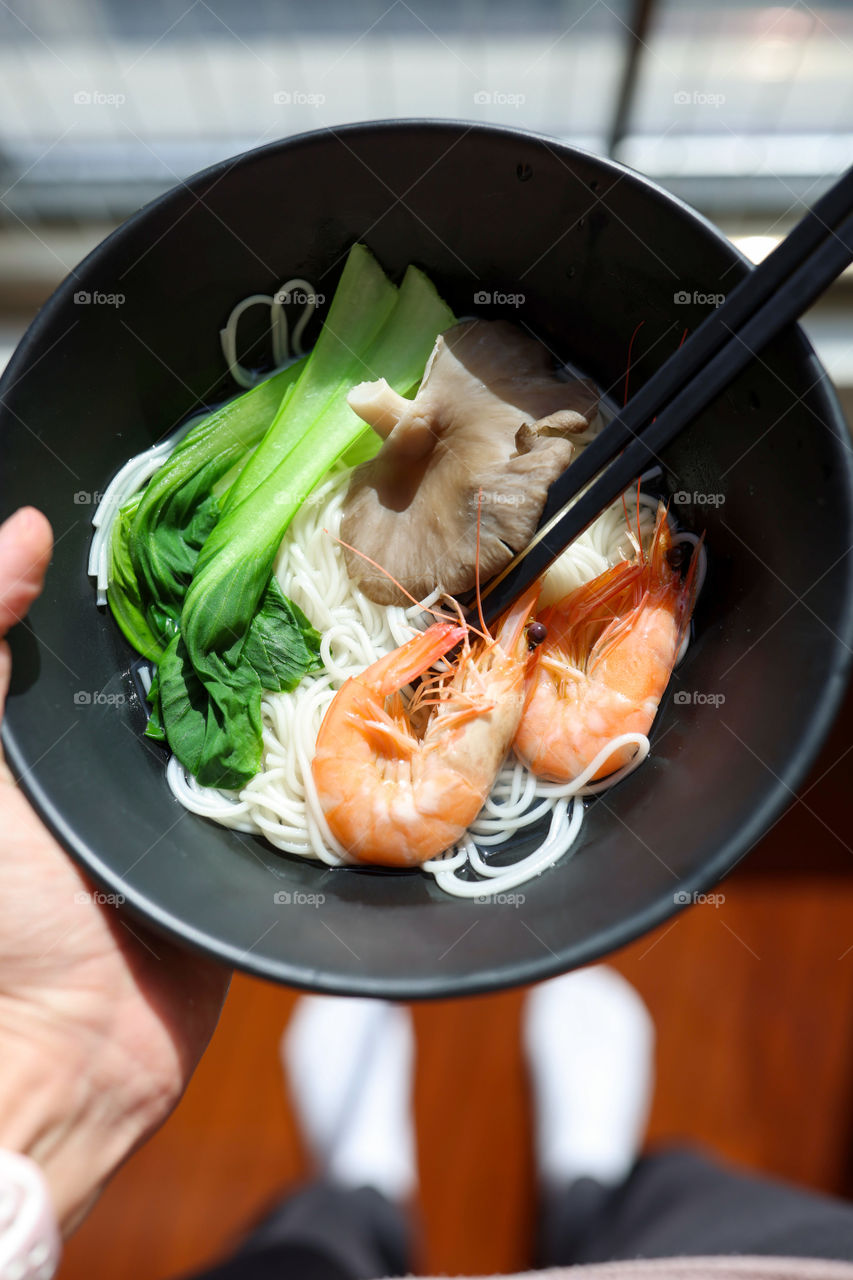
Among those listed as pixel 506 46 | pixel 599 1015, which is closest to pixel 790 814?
pixel 599 1015

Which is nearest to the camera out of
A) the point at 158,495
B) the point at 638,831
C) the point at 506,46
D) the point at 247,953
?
the point at 247,953

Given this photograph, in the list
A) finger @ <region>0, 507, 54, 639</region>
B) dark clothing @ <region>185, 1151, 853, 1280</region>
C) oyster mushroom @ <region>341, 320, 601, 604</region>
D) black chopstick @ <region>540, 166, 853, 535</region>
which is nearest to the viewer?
black chopstick @ <region>540, 166, 853, 535</region>

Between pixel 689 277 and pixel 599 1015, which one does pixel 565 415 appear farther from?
pixel 599 1015

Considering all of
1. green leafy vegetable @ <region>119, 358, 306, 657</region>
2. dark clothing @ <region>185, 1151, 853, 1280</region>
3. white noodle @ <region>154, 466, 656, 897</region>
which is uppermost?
green leafy vegetable @ <region>119, 358, 306, 657</region>

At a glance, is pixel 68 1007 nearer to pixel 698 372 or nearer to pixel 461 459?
pixel 461 459

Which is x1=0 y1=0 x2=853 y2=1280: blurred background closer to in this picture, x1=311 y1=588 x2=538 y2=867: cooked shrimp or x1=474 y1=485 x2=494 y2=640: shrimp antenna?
x1=474 y1=485 x2=494 y2=640: shrimp antenna

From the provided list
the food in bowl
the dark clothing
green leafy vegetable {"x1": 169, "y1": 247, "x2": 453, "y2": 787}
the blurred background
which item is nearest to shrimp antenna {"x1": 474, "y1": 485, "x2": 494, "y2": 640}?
the food in bowl

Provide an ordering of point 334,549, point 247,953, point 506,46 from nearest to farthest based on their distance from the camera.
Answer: point 247,953
point 334,549
point 506,46

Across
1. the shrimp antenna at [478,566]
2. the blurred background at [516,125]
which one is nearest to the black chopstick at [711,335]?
the shrimp antenna at [478,566]
